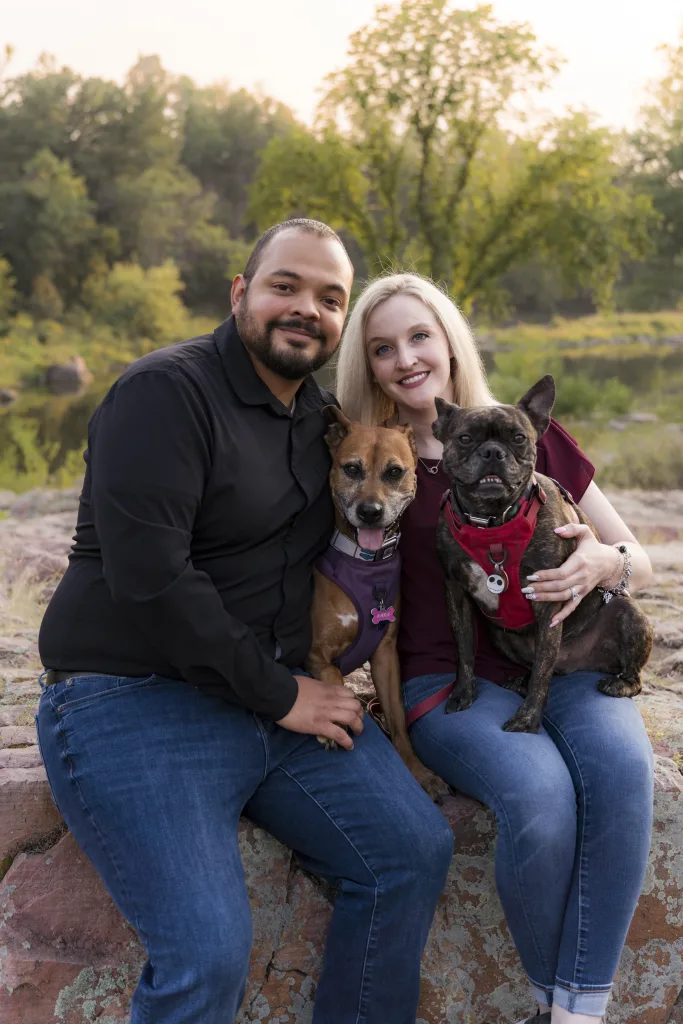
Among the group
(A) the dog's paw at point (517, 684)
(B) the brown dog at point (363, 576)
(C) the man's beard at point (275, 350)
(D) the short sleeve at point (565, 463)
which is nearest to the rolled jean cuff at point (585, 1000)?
(B) the brown dog at point (363, 576)

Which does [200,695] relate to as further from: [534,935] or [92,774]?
[534,935]

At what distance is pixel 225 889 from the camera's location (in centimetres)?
232

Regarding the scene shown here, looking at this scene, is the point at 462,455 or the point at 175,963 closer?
the point at 175,963

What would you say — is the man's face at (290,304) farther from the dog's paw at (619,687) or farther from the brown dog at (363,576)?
the dog's paw at (619,687)

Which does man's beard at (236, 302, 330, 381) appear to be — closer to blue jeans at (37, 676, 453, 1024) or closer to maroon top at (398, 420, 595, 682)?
maroon top at (398, 420, 595, 682)

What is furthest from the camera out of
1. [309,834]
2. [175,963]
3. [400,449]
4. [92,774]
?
[400,449]

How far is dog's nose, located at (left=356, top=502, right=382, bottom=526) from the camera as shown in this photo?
315 cm

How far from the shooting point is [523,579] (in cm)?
307

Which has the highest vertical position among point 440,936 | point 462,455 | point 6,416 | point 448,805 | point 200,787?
point 462,455

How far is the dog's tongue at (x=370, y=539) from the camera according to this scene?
10.5 ft

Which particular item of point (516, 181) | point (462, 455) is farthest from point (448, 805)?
point (516, 181)

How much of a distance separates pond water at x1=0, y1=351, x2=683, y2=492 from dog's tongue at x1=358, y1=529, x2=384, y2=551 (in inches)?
303

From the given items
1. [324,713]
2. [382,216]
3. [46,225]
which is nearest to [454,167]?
[382,216]

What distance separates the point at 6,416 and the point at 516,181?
13.7 metres
